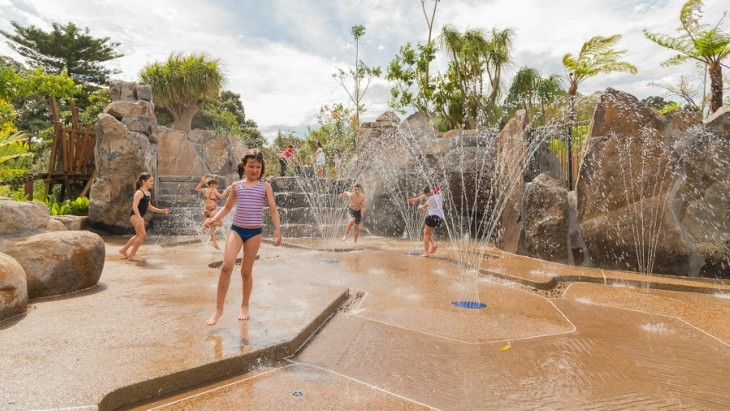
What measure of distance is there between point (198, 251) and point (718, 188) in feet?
30.0

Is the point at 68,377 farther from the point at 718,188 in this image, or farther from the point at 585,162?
the point at 718,188

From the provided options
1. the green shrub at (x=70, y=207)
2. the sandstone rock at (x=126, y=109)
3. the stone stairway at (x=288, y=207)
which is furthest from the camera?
the sandstone rock at (x=126, y=109)

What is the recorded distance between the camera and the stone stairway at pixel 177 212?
11.7 m

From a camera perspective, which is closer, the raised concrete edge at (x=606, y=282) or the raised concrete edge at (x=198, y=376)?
the raised concrete edge at (x=198, y=376)

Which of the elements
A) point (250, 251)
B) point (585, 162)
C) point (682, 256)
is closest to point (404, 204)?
point (585, 162)

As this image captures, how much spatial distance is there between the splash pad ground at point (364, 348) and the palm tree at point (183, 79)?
2284cm

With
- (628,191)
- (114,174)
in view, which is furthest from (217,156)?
(628,191)

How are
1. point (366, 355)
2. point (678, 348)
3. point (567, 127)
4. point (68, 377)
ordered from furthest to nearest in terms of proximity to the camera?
point (567, 127) → point (678, 348) → point (366, 355) → point (68, 377)

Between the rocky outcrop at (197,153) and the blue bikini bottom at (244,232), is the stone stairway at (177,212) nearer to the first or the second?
the rocky outcrop at (197,153)

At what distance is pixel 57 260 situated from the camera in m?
4.59

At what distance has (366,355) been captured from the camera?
10.4ft

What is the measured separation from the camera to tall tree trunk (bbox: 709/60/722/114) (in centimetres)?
1324

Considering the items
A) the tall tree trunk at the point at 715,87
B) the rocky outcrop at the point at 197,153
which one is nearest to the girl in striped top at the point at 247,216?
the tall tree trunk at the point at 715,87

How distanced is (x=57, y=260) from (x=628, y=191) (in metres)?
8.42
